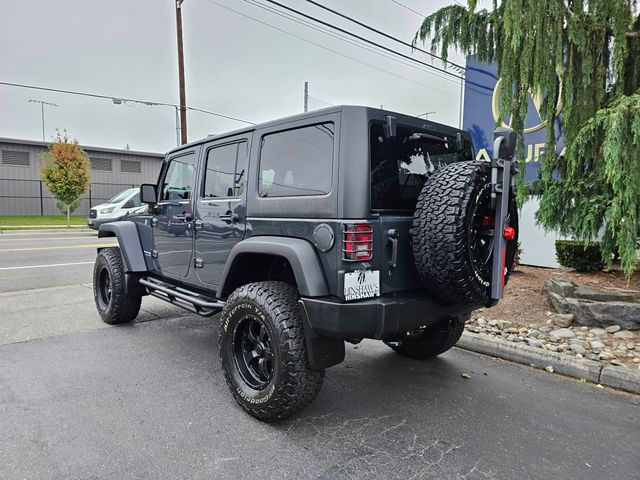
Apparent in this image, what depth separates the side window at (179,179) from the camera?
163 inches

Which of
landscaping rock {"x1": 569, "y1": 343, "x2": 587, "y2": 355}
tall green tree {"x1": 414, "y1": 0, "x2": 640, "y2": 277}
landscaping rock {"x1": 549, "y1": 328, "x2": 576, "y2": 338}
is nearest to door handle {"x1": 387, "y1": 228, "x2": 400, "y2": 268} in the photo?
landscaping rock {"x1": 569, "y1": 343, "x2": 587, "y2": 355}

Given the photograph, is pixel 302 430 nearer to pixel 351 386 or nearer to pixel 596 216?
pixel 351 386

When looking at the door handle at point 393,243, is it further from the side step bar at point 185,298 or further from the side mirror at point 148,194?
the side mirror at point 148,194

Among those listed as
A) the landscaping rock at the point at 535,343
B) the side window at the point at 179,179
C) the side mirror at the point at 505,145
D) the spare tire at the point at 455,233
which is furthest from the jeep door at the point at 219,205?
the landscaping rock at the point at 535,343

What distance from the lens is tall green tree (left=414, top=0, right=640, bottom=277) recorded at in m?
4.02

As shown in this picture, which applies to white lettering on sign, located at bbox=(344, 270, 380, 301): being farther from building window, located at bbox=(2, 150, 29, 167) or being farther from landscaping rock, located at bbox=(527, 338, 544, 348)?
building window, located at bbox=(2, 150, 29, 167)

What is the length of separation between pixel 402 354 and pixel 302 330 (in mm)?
1845

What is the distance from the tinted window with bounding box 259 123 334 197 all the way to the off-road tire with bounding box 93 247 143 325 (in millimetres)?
2709

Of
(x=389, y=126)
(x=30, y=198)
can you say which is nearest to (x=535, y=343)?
(x=389, y=126)

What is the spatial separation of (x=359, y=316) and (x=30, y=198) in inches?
1199

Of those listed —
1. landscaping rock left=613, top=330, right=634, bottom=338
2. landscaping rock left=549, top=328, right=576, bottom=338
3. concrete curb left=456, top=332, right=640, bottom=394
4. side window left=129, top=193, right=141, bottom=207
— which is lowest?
concrete curb left=456, top=332, right=640, bottom=394

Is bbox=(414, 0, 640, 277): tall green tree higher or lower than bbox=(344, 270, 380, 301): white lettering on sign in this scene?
higher

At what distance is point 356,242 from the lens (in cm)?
248

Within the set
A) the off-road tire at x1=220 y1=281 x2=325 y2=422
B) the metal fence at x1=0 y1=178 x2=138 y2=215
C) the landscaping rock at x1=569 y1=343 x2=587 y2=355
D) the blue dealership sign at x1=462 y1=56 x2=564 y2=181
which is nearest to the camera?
the off-road tire at x1=220 y1=281 x2=325 y2=422
